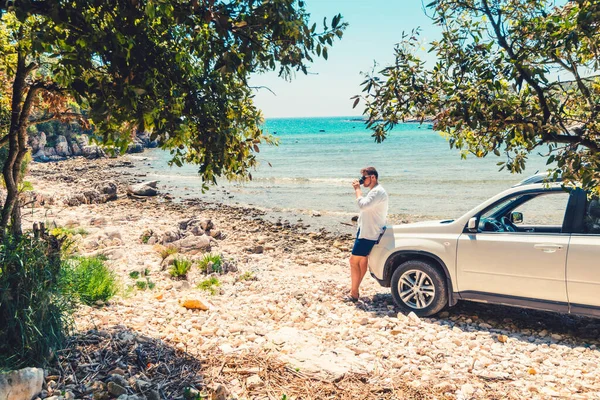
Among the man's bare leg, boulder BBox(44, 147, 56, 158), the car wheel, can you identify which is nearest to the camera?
the car wheel

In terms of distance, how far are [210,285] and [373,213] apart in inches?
128

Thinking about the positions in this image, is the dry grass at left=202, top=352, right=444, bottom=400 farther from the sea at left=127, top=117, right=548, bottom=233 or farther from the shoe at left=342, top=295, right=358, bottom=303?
the sea at left=127, top=117, right=548, bottom=233

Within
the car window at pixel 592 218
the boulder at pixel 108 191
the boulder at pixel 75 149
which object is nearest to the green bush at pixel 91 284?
the car window at pixel 592 218

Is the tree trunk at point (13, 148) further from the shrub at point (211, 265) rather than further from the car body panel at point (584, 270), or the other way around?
the car body panel at point (584, 270)

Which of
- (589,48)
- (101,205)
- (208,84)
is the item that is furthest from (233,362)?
(101,205)

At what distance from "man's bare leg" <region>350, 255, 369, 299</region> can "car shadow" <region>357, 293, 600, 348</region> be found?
271 mm

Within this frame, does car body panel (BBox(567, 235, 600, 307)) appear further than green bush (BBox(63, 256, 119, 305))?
No

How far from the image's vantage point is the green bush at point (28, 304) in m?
4.24

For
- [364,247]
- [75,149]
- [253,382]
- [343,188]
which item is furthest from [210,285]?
[75,149]

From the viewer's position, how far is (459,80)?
13.7 feet

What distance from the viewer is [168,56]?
427cm

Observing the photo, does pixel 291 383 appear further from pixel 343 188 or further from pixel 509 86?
pixel 343 188

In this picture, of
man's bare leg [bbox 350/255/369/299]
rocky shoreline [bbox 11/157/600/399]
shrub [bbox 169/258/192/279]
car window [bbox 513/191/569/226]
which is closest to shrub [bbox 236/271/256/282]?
rocky shoreline [bbox 11/157/600/399]

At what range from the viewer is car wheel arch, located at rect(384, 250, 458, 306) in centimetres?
723
